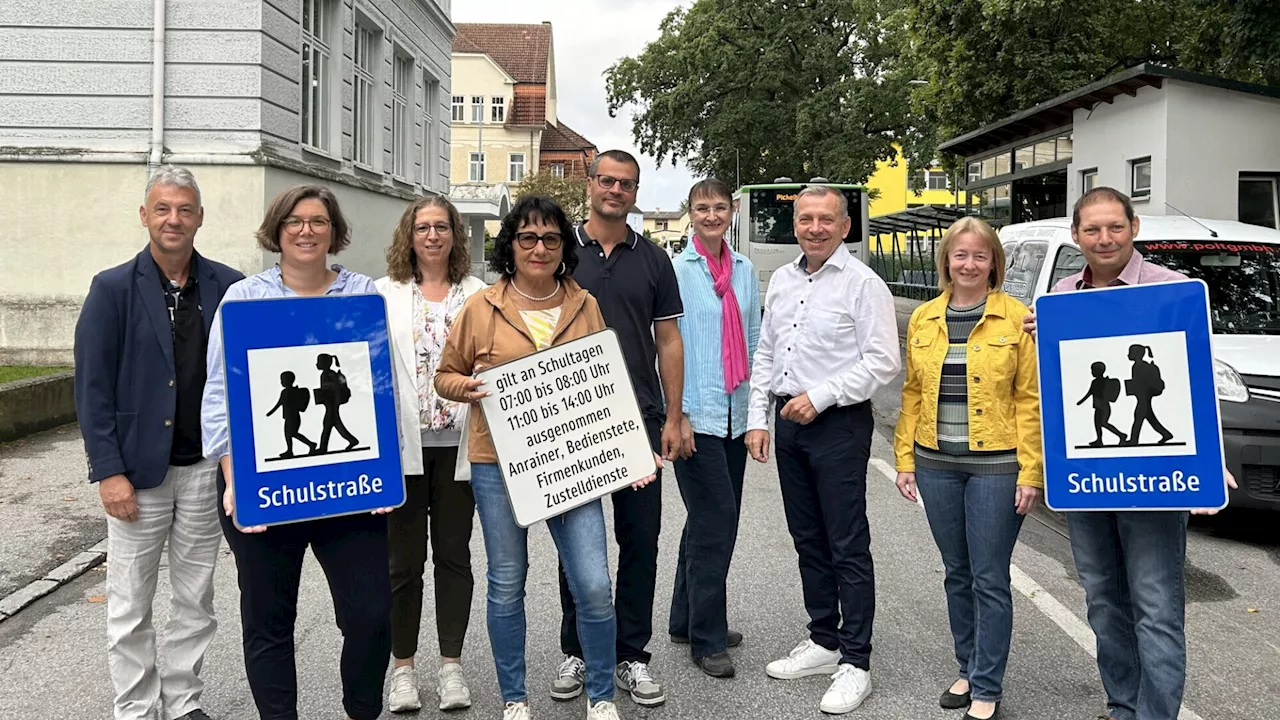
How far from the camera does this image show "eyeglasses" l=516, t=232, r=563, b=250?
3838mm

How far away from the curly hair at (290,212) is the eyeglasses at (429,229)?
0.41 metres

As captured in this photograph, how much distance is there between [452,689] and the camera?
4219 mm

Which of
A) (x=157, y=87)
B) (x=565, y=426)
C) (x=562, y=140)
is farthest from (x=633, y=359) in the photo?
(x=562, y=140)

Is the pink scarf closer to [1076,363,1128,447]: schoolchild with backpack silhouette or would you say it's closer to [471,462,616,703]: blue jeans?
[471,462,616,703]: blue jeans

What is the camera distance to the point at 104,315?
368cm

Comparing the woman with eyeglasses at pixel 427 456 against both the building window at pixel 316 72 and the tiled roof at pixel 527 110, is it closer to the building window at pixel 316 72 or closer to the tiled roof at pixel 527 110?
the building window at pixel 316 72

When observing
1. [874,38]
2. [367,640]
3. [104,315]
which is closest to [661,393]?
[367,640]

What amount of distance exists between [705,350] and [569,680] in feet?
4.92

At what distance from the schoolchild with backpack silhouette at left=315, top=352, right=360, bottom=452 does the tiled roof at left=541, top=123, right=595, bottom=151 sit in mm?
73871

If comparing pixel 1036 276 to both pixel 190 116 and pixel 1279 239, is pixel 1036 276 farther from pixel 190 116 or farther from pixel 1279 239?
pixel 190 116

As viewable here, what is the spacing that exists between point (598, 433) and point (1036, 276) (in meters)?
5.42

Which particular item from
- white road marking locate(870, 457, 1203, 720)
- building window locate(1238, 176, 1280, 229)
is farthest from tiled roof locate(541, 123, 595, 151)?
white road marking locate(870, 457, 1203, 720)

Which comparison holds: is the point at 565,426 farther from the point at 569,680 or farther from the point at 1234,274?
the point at 1234,274

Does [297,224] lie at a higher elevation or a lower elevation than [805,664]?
higher
